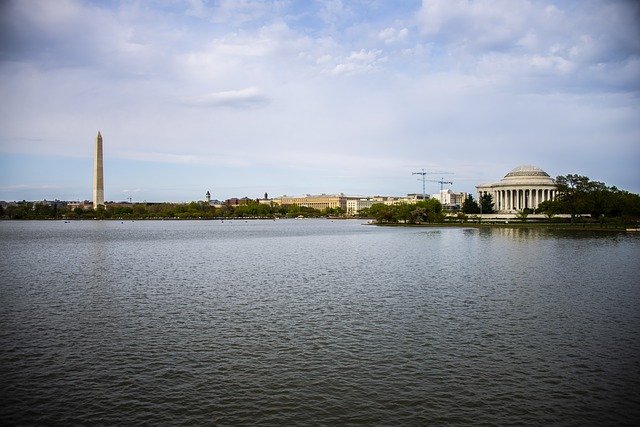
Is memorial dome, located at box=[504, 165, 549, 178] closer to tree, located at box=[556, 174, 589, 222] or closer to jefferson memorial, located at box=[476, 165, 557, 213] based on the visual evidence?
jefferson memorial, located at box=[476, 165, 557, 213]

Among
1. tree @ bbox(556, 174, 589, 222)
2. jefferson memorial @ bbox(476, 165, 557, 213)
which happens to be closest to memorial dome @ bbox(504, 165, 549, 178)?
jefferson memorial @ bbox(476, 165, 557, 213)

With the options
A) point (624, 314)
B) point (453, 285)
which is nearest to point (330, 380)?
point (624, 314)

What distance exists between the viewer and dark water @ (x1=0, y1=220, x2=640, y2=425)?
40.7 ft

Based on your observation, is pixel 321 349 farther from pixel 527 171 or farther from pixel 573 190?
pixel 527 171

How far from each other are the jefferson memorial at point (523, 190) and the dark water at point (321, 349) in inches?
4916

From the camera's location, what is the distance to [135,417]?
11922 millimetres

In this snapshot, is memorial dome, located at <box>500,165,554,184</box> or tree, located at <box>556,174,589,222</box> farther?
memorial dome, located at <box>500,165,554,184</box>

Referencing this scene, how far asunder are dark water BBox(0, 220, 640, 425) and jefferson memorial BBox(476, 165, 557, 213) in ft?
410

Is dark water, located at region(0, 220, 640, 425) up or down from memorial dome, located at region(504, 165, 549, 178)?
down

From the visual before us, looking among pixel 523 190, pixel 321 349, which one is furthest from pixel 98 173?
pixel 321 349

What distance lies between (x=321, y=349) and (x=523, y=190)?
147718mm

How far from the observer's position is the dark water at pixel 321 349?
1239 centimetres

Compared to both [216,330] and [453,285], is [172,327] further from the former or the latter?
[453,285]

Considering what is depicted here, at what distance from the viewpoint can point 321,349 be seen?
16.8 metres
